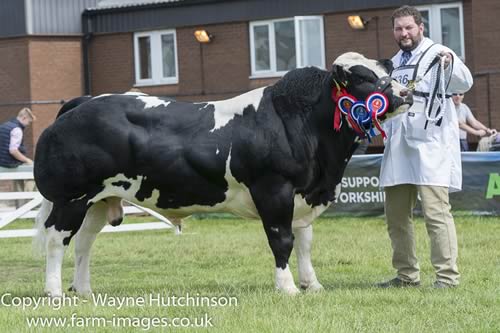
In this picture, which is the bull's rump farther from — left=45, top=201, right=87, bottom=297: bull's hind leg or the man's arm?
the man's arm

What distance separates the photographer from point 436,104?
10477 mm

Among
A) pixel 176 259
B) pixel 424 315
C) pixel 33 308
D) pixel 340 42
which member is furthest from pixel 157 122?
pixel 340 42

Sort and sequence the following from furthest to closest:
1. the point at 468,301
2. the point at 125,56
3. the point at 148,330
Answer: the point at 125,56, the point at 468,301, the point at 148,330

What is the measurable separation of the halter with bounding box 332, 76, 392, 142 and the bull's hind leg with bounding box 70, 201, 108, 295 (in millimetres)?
2367

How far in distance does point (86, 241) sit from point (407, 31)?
360 cm

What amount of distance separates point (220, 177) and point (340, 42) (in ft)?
66.8

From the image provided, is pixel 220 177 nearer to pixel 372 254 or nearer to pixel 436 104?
pixel 436 104

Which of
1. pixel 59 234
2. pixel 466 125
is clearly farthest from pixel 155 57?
pixel 59 234

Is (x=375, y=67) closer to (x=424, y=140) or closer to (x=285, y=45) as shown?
(x=424, y=140)

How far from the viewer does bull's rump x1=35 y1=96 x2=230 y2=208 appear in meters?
10.4

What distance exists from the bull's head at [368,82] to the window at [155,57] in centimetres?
2329

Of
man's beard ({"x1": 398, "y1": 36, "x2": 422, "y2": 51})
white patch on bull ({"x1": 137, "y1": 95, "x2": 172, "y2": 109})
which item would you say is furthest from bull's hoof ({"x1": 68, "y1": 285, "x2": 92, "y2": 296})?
man's beard ({"x1": 398, "y1": 36, "x2": 422, "y2": 51})

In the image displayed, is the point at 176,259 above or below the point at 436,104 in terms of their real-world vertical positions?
below

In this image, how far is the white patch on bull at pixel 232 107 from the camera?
10.5m
